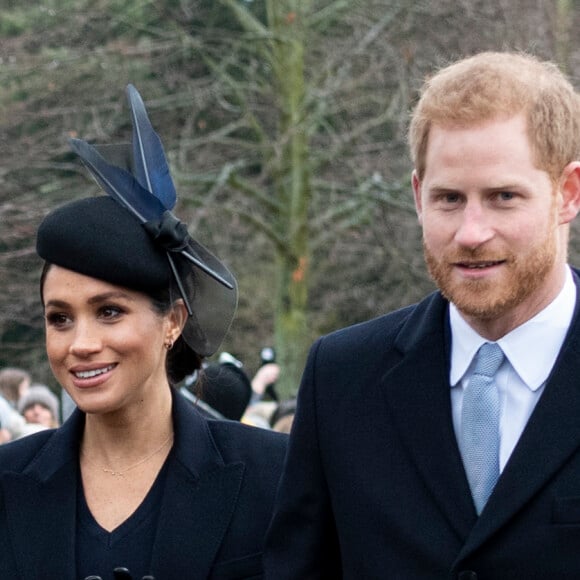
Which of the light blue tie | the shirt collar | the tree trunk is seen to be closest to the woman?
the light blue tie

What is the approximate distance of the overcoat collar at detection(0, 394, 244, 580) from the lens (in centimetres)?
446

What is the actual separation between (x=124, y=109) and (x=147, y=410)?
1325 cm

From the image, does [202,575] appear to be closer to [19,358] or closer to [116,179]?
[116,179]

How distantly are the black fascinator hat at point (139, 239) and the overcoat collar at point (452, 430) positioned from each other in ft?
3.14

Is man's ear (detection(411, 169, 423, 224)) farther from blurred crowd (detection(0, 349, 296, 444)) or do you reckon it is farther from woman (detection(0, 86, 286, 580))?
blurred crowd (detection(0, 349, 296, 444))

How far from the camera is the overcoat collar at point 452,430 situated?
140 inches

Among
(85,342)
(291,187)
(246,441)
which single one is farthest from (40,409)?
(291,187)

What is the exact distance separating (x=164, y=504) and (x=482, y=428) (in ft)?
4.12

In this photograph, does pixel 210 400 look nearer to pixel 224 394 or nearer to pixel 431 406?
pixel 224 394

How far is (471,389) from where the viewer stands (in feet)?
12.1

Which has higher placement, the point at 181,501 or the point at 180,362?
the point at 180,362

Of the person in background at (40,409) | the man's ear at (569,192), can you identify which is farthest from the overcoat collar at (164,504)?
the person in background at (40,409)

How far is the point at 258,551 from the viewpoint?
4.54 meters

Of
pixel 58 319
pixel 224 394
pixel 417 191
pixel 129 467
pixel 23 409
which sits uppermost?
pixel 417 191
